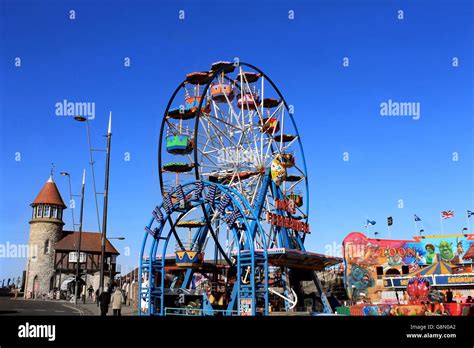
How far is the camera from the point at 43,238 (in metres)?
67.3

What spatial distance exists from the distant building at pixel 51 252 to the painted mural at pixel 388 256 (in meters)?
30.6

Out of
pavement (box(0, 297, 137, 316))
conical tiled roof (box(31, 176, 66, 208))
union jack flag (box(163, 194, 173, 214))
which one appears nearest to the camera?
union jack flag (box(163, 194, 173, 214))

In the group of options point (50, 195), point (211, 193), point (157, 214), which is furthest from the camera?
point (50, 195)

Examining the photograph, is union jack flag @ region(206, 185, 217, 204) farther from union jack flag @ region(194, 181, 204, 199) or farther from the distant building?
the distant building

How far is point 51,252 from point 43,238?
215 cm

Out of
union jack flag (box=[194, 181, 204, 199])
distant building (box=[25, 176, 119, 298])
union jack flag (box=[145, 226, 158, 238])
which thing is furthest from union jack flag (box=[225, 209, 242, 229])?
distant building (box=[25, 176, 119, 298])

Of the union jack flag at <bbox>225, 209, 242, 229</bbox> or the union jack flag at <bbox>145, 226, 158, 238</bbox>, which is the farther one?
the union jack flag at <bbox>145, 226, 158, 238</bbox>

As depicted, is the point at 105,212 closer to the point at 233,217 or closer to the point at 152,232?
the point at 152,232

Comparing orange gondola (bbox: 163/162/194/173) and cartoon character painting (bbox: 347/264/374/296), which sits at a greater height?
orange gondola (bbox: 163/162/194/173)

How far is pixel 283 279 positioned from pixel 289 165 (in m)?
8.15

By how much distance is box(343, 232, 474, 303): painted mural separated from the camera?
55.8 metres

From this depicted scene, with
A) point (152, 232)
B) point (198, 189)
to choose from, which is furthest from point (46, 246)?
point (198, 189)

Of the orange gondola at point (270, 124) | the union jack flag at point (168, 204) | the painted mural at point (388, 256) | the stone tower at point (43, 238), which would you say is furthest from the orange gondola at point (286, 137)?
the stone tower at point (43, 238)
